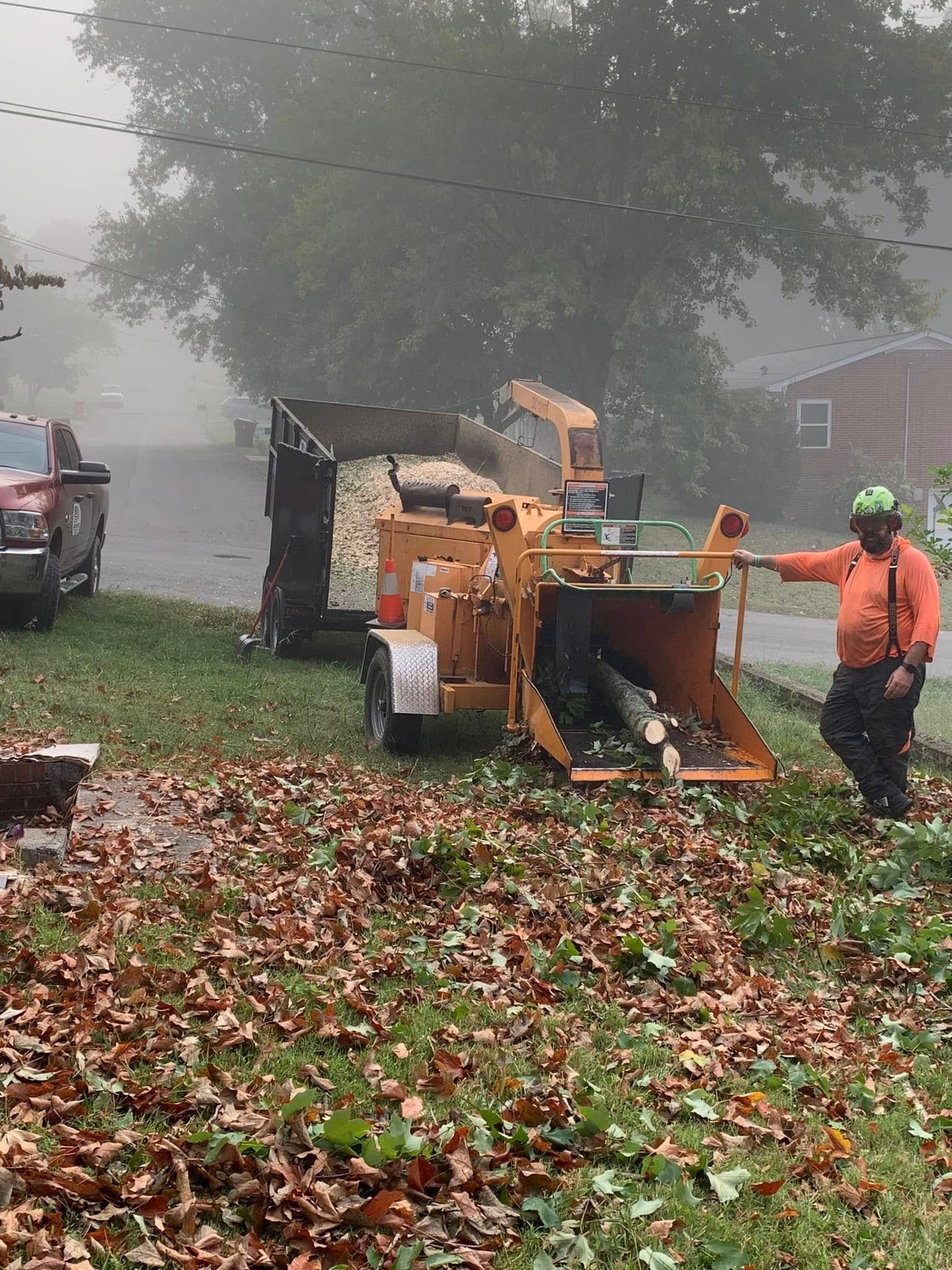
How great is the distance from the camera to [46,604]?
12828mm

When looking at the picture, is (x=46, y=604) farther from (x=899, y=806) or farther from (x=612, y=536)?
(x=899, y=806)

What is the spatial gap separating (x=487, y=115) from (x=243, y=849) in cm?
3183

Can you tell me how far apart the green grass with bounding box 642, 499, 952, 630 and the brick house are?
3.33 meters

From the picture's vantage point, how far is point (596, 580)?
29.7 feet

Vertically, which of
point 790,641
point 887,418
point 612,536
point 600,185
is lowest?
point 790,641

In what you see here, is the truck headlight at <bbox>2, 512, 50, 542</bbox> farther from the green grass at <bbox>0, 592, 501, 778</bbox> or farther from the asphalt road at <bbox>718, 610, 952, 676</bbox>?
the asphalt road at <bbox>718, 610, 952, 676</bbox>

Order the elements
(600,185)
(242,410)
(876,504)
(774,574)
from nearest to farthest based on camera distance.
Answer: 1. (876,504)
2. (774,574)
3. (600,185)
4. (242,410)

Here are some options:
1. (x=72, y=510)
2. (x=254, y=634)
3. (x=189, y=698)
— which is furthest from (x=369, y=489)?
(x=189, y=698)

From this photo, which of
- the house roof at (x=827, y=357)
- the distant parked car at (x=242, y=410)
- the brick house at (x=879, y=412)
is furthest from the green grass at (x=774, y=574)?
the distant parked car at (x=242, y=410)

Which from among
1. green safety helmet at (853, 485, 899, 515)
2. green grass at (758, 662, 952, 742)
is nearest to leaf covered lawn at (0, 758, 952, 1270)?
green safety helmet at (853, 485, 899, 515)

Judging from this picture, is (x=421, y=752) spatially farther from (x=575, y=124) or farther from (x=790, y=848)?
(x=575, y=124)

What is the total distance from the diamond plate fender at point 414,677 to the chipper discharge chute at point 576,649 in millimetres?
11

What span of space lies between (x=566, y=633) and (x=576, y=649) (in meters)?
0.13

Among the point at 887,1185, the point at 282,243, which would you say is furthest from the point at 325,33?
the point at 887,1185
